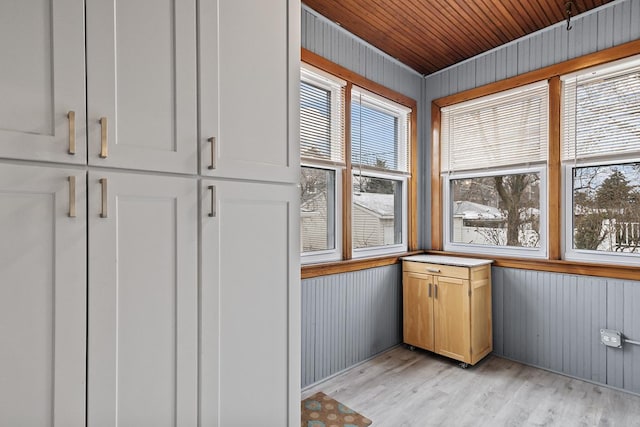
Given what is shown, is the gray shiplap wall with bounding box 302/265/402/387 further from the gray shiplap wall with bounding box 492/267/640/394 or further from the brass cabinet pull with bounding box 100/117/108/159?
the brass cabinet pull with bounding box 100/117/108/159

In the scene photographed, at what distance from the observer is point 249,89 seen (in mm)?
1370

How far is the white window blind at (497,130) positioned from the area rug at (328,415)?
7.81 feet

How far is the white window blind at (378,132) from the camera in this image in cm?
302

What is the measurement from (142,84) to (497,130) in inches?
119

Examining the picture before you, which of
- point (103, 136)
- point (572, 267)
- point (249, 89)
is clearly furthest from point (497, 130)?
Answer: point (103, 136)

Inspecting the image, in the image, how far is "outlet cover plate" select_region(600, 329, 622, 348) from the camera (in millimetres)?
2459

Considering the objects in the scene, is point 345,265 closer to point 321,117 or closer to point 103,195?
point 321,117

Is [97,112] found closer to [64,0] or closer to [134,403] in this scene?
[64,0]

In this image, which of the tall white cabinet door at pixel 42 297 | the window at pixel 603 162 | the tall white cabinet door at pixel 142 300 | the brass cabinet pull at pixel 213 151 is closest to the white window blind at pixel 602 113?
the window at pixel 603 162

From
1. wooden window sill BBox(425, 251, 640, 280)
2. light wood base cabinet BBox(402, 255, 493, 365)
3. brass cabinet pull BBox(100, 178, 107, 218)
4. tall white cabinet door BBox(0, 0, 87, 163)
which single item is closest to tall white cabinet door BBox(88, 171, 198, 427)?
brass cabinet pull BBox(100, 178, 107, 218)

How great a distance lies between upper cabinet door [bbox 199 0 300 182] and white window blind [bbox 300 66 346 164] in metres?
1.06

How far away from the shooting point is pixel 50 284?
95 centimetres

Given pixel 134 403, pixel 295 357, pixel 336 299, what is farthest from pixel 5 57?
pixel 336 299

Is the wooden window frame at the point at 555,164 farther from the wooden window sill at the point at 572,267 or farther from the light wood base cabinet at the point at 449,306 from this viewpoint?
the light wood base cabinet at the point at 449,306
